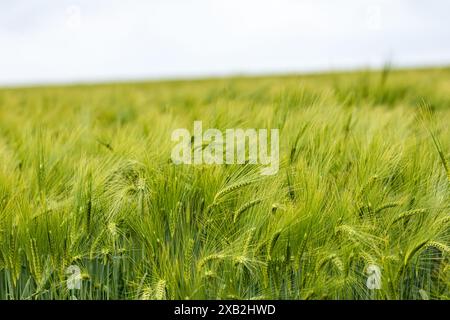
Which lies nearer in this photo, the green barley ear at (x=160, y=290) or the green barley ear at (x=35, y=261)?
the green barley ear at (x=160, y=290)

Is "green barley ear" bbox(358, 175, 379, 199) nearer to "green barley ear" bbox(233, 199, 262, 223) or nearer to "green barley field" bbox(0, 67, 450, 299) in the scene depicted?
"green barley field" bbox(0, 67, 450, 299)

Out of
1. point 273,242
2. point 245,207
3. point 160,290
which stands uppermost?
point 245,207

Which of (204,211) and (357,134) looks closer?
(204,211)

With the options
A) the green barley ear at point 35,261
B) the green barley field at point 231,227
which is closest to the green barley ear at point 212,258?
the green barley field at point 231,227

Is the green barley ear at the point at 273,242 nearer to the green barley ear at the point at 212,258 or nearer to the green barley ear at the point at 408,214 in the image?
the green barley ear at the point at 212,258

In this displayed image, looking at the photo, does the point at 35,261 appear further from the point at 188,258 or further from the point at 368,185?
the point at 368,185

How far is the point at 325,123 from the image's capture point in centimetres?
196

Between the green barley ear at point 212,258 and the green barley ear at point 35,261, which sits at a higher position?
the green barley ear at point 35,261

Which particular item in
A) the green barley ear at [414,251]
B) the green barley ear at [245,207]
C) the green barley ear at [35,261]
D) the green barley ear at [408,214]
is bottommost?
the green barley ear at [414,251]

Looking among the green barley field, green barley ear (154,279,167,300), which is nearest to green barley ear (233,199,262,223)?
Result: the green barley field

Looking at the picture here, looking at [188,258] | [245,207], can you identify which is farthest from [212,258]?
[245,207]
